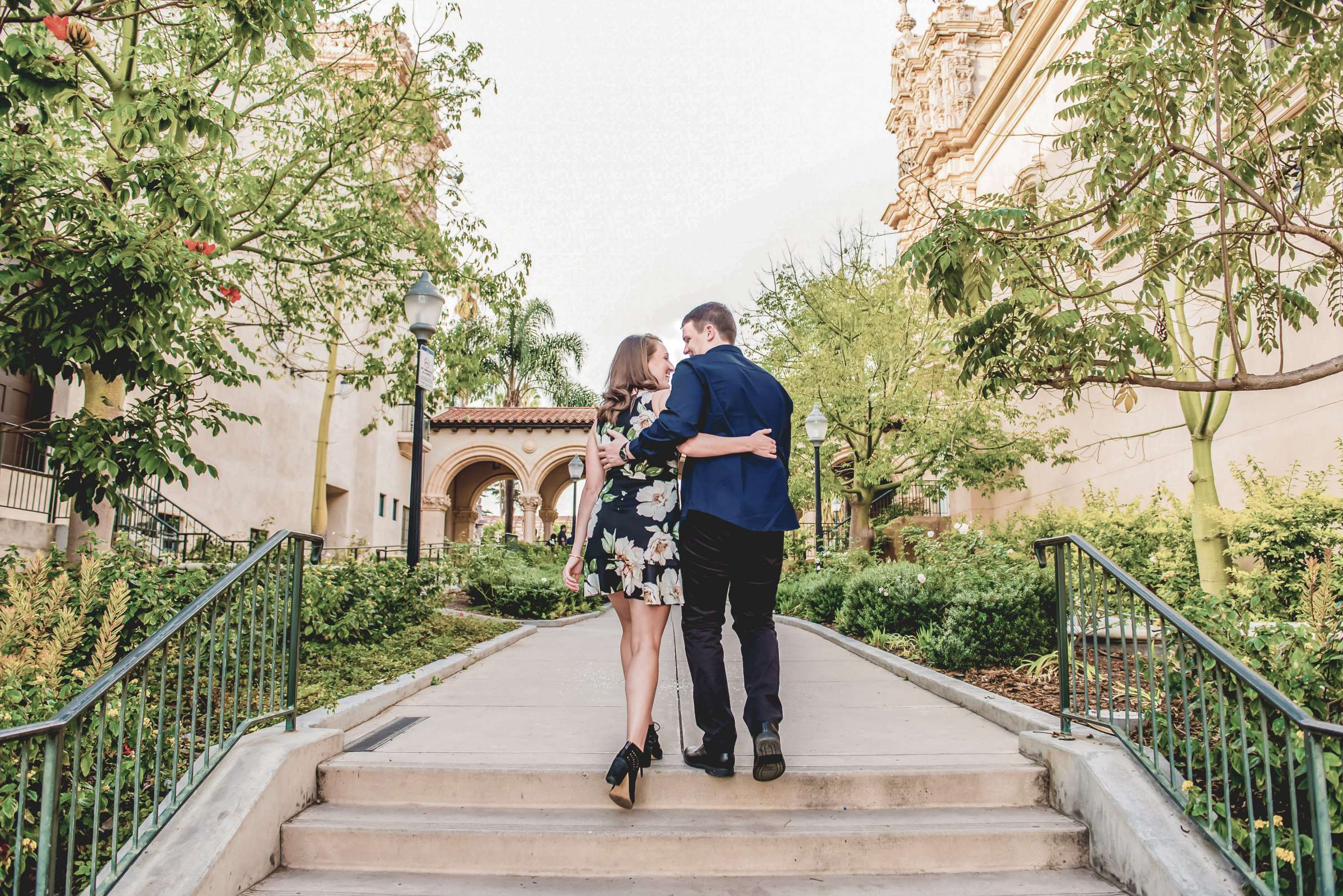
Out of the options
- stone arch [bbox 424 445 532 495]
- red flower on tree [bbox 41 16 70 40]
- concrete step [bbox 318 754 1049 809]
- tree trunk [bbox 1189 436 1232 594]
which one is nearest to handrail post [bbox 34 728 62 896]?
concrete step [bbox 318 754 1049 809]

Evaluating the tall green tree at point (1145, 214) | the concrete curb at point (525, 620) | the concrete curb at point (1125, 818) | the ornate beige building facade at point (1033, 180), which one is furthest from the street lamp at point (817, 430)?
the concrete curb at point (1125, 818)

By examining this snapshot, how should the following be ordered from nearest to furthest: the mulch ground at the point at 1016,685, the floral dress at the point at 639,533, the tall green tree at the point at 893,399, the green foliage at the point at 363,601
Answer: the floral dress at the point at 639,533
the mulch ground at the point at 1016,685
the green foliage at the point at 363,601
the tall green tree at the point at 893,399

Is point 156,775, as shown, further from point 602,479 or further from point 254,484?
point 254,484

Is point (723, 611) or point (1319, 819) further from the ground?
point (723, 611)

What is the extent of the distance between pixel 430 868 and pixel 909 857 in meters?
1.89

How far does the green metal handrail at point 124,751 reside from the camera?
8.21 feet

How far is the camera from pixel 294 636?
4070mm

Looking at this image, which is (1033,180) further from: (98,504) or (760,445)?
(98,504)

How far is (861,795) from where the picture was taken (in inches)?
145

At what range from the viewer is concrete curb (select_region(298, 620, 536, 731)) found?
446 cm

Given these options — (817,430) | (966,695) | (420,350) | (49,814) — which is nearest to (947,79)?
(817,430)

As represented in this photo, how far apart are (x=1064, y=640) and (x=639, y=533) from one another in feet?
6.92

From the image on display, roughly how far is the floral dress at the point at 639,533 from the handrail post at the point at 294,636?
4.85 feet

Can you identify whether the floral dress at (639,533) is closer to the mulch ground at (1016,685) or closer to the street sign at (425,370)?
the mulch ground at (1016,685)
